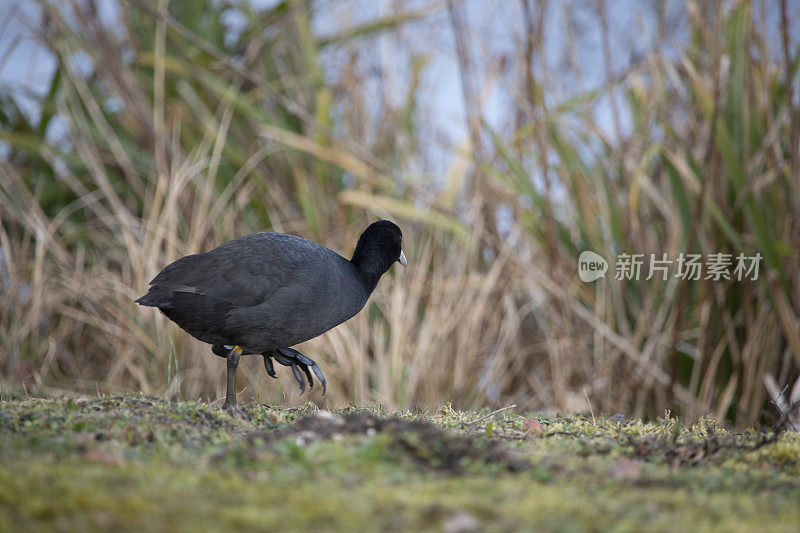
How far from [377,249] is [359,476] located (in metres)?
1.95

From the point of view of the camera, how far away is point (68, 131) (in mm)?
6223

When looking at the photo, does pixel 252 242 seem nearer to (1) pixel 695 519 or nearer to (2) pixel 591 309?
(1) pixel 695 519

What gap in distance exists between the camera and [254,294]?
3217mm

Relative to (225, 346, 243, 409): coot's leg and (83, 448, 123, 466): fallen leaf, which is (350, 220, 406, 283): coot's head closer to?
(225, 346, 243, 409): coot's leg

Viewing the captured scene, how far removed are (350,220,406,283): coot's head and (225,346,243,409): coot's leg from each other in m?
0.70

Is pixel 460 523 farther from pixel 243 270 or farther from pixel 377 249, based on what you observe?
pixel 377 249

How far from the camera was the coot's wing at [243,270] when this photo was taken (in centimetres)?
322

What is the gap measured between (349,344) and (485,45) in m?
2.34

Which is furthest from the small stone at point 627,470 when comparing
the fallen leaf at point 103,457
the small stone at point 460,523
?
the fallen leaf at point 103,457

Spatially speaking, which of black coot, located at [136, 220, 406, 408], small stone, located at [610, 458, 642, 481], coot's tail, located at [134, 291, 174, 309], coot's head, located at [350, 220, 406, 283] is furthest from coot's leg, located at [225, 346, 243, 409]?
small stone, located at [610, 458, 642, 481]

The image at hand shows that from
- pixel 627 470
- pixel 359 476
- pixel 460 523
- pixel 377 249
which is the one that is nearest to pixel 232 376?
pixel 377 249

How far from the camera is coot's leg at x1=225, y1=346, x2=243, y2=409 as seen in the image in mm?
3188

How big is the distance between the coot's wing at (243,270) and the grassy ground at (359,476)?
0.50 meters

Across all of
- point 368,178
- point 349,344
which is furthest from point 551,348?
point 368,178
